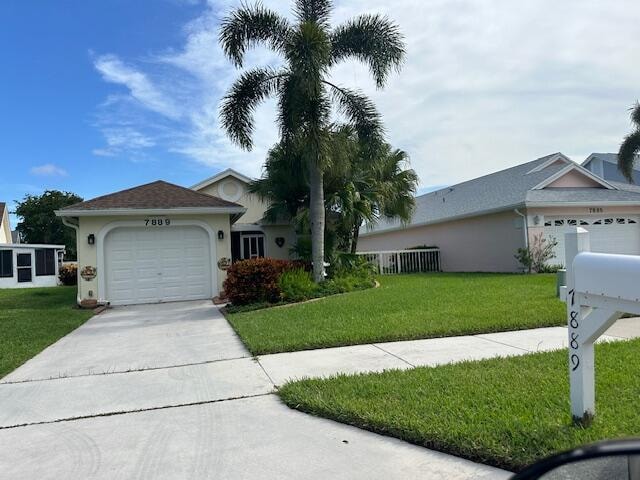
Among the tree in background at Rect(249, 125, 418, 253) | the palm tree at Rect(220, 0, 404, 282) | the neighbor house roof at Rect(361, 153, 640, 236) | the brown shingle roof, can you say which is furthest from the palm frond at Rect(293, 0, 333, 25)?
the neighbor house roof at Rect(361, 153, 640, 236)

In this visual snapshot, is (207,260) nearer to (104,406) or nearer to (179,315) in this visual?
(179,315)

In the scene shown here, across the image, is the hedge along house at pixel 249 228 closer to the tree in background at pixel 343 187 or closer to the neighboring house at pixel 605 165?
the tree in background at pixel 343 187

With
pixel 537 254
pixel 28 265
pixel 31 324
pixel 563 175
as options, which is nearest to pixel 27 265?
pixel 28 265

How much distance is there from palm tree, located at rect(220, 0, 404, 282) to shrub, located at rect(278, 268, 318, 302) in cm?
103

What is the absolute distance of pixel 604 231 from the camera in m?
18.9

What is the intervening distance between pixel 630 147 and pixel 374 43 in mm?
16914

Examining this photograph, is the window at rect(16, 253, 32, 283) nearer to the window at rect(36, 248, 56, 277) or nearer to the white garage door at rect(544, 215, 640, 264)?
the window at rect(36, 248, 56, 277)

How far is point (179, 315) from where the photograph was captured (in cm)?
1158

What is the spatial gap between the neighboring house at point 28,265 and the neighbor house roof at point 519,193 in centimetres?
2012

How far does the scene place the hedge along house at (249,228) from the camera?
2102 centimetres

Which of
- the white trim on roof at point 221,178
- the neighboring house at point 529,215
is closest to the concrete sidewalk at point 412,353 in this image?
the neighboring house at point 529,215

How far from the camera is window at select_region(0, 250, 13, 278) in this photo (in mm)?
25719

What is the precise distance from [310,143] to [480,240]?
11493mm

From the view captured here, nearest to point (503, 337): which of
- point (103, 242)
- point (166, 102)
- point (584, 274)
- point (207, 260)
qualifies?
point (584, 274)
